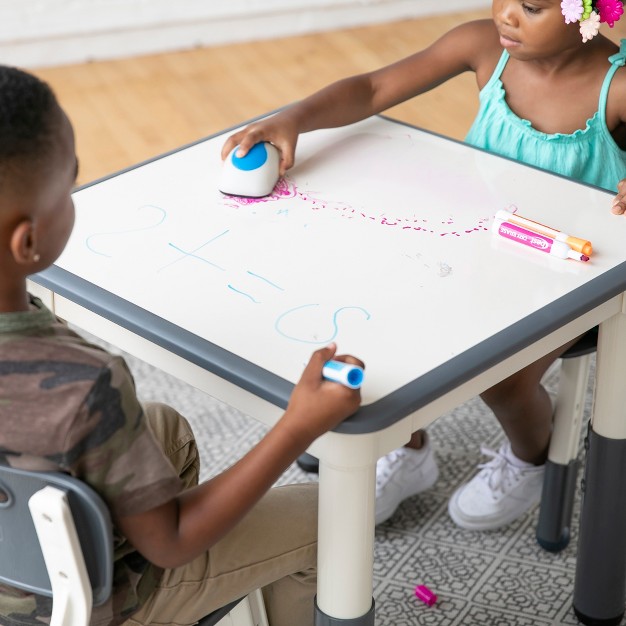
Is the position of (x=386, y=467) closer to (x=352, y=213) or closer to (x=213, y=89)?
(x=352, y=213)

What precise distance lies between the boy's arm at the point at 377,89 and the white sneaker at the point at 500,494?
1.99 feet

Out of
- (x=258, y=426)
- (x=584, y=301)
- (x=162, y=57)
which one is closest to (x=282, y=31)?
(x=162, y=57)

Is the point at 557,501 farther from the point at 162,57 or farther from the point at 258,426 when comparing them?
the point at 162,57

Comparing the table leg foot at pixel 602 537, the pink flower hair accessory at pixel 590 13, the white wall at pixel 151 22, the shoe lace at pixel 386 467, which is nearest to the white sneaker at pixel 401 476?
the shoe lace at pixel 386 467

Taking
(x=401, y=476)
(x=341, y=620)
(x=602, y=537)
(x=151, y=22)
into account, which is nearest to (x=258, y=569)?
(x=341, y=620)

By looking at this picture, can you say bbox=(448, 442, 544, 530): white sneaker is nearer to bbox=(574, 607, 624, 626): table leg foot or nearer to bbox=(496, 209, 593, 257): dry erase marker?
bbox=(574, 607, 624, 626): table leg foot

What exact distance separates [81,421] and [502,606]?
0.98 m

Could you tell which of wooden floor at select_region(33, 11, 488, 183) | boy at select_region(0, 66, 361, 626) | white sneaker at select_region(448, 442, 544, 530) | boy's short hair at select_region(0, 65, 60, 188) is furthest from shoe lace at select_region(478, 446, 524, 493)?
wooden floor at select_region(33, 11, 488, 183)

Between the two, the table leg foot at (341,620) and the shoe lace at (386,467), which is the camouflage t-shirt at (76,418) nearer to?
the table leg foot at (341,620)

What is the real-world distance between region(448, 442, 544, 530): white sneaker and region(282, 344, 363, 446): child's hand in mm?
871

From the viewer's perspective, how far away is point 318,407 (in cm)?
97

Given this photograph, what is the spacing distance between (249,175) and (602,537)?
2.31 ft

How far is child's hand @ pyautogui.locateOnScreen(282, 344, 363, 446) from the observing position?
38.0 inches

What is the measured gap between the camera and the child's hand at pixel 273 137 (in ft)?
4.83
